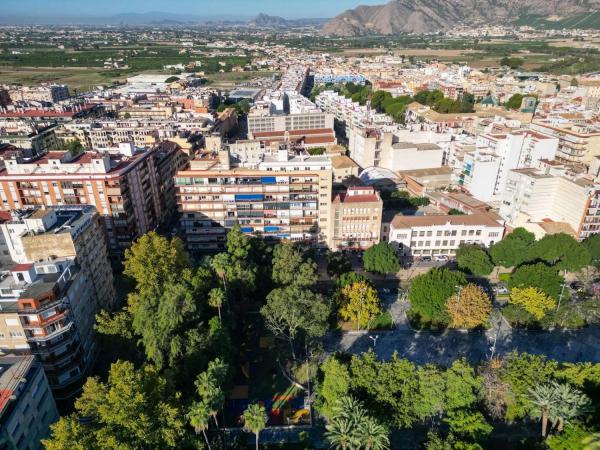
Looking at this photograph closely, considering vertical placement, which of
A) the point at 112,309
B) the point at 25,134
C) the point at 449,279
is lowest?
the point at 112,309

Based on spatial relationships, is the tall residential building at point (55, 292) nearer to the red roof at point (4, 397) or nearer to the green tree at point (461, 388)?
the red roof at point (4, 397)

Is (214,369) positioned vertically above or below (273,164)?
below

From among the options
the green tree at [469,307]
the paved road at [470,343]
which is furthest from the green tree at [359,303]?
the green tree at [469,307]

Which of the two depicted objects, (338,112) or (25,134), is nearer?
(25,134)

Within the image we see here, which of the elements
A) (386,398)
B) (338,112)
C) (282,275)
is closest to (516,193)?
(282,275)

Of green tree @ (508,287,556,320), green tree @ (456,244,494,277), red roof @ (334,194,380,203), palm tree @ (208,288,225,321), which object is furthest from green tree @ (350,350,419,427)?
red roof @ (334,194,380,203)

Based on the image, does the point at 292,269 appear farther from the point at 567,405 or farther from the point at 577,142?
the point at 577,142

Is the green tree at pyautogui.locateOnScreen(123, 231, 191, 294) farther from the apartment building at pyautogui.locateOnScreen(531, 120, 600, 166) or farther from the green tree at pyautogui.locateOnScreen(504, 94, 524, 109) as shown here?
the green tree at pyautogui.locateOnScreen(504, 94, 524, 109)

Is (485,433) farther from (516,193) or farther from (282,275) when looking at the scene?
(516,193)
